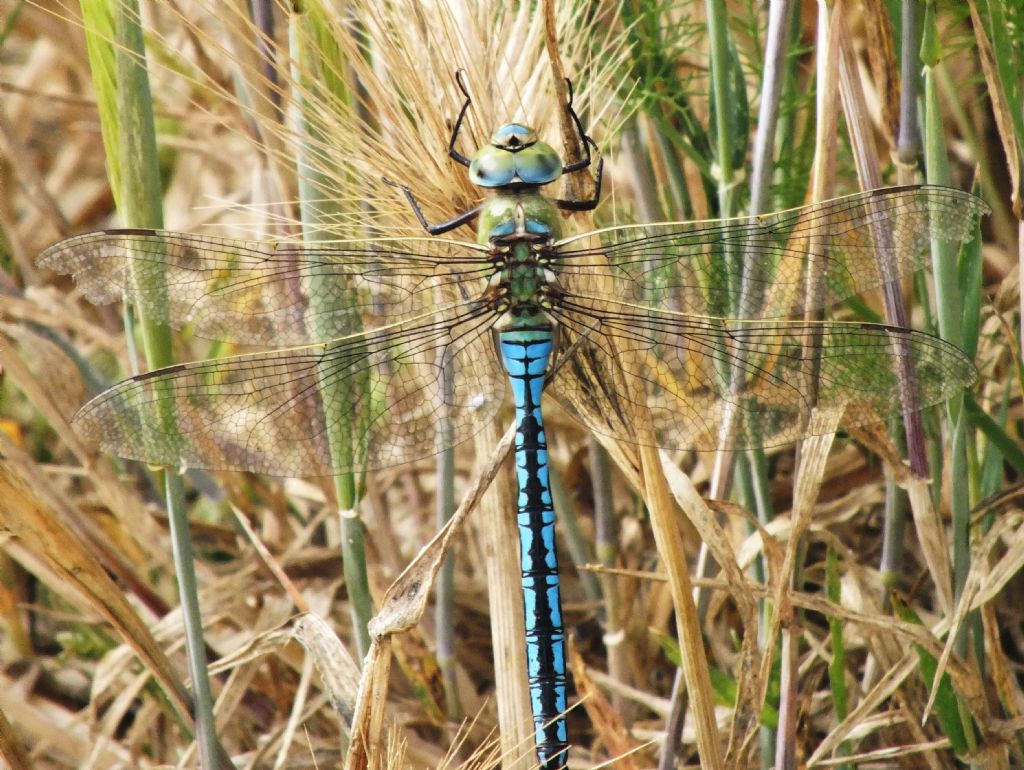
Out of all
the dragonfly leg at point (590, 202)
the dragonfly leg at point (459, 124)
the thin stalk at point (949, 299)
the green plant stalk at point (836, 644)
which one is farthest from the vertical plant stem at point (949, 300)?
the dragonfly leg at point (459, 124)

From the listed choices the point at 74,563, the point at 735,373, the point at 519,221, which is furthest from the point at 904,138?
the point at 74,563

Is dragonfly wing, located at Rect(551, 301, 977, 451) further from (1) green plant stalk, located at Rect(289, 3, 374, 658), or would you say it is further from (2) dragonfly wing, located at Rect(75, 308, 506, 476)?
(1) green plant stalk, located at Rect(289, 3, 374, 658)

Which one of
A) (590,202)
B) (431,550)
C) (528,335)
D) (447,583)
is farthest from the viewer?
(447,583)

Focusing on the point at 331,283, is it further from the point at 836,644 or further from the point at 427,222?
the point at 836,644

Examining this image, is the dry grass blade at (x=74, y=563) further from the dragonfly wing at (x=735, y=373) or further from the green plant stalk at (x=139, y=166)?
the dragonfly wing at (x=735, y=373)

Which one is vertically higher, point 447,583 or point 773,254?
point 773,254

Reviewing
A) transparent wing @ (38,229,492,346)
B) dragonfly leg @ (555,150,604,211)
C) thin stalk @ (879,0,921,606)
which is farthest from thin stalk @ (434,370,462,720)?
thin stalk @ (879,0,921,606)

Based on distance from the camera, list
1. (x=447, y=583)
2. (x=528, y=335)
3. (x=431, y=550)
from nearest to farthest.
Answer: (x=431, y=550) < (x=528, y=335) < (x=447, y=583)
